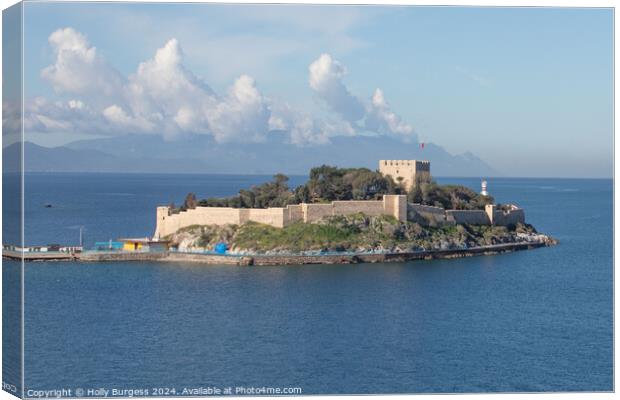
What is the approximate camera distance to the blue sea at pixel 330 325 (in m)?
20.8

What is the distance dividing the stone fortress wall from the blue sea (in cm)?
326

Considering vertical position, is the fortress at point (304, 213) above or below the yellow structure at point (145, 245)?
above

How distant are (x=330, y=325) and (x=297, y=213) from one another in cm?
1422

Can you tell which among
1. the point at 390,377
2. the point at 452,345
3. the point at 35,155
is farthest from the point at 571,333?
the point at 35,155

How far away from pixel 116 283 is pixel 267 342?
407 inches

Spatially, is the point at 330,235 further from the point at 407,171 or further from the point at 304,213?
the point at 407,171

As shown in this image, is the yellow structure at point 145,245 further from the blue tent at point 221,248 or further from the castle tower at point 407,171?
the castle tower at point 407,171

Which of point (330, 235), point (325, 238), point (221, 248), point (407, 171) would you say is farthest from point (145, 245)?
point (407, 171)

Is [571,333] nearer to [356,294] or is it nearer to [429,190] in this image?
[356,294]

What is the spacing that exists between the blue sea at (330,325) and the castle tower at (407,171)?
6.54 meters

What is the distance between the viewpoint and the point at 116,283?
33.1 meters

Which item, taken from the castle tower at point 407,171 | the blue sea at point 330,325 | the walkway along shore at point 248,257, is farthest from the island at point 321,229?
the blue sea at point 330,325

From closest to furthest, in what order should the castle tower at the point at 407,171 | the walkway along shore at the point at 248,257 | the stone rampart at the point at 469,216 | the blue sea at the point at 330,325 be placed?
the blue sea at the point at 330,325 < the walkway along shore at the point at 248,257 < the stone rampart at the point at 469,216 < the castle tower at the point at 407,171

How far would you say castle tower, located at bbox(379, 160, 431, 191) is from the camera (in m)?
46.8
